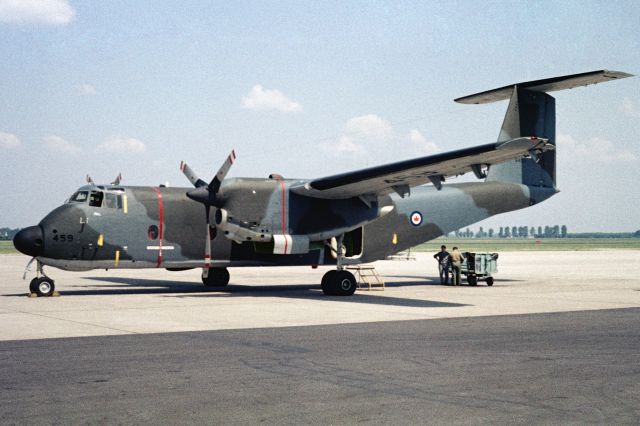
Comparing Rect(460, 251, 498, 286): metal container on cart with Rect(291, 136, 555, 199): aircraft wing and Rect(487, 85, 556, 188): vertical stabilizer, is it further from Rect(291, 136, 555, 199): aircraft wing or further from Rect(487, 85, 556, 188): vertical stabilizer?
Rect(291, 136, 555, 199): aircraft wing

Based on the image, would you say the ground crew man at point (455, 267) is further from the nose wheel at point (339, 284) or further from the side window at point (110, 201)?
the side window at point (110, 201)

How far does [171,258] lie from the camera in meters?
24.8

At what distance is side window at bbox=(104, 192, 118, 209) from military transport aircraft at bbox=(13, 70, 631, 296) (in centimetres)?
4

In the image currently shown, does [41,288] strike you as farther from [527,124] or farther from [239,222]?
[527,124]

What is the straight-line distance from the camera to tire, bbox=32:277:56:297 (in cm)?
2314

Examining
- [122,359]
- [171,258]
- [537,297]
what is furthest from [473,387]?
[171,258]

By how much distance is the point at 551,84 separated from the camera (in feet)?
93.7

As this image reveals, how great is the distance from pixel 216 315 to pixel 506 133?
1702 centimetres

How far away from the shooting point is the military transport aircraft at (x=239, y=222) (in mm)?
23172

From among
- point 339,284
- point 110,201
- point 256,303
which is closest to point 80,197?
point 110,201

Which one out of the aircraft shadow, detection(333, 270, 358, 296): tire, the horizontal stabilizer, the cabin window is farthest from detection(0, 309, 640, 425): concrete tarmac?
the horizontal stabilizer

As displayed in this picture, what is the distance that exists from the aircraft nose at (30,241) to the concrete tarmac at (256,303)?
149cm

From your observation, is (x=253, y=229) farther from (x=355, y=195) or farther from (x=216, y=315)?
(x=216, y=315)

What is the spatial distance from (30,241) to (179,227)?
15.7 feet
